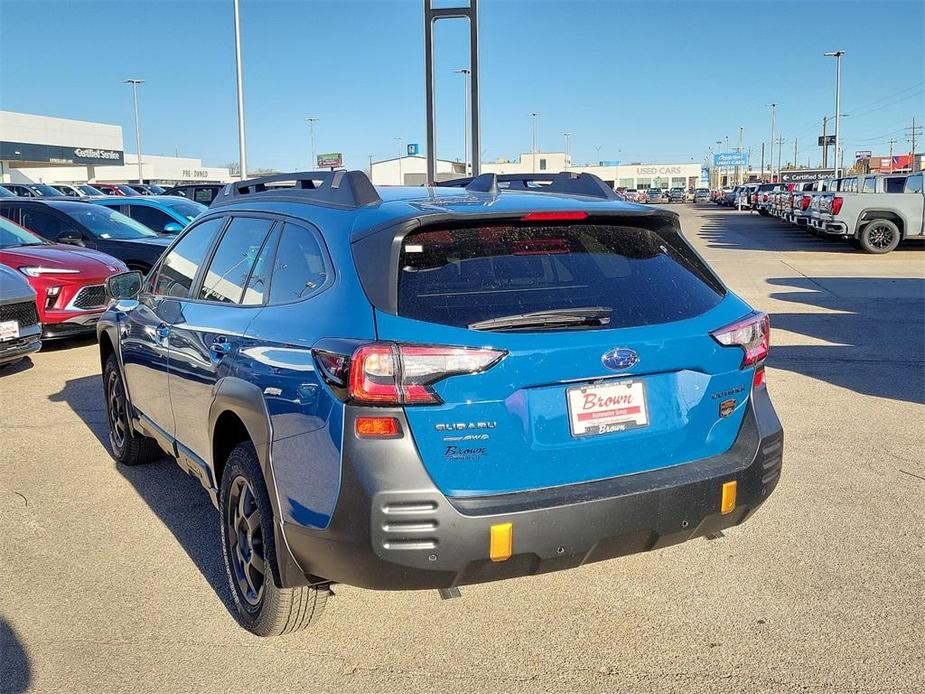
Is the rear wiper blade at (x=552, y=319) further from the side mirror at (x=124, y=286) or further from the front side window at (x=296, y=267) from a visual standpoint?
the side mirror at (x=124, y=286)

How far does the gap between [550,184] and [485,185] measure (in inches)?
21.0

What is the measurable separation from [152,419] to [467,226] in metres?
2.63

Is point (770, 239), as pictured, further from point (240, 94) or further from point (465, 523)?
point (465, 523)

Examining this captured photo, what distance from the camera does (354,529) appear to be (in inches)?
111

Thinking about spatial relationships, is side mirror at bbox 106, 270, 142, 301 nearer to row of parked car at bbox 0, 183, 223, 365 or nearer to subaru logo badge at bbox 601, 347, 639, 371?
row of parked car at bbox 0, 183, 223, 365

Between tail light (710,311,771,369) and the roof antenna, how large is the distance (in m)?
1.17

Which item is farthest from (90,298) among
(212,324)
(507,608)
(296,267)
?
(507,608)

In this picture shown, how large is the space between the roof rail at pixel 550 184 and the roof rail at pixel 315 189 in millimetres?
654

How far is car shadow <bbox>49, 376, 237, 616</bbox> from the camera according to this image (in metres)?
4.15

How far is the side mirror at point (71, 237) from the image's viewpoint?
12.0 m

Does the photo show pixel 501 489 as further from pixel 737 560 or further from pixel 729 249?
pixel 729 249

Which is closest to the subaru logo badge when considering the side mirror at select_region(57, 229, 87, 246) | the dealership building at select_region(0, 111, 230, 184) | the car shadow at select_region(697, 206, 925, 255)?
the side mirror at select_region(57, 229, 87, 246)

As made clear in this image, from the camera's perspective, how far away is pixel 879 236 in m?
21.2

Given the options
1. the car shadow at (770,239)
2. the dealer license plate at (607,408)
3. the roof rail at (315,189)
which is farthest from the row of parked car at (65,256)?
the car shadow at (770,239)
